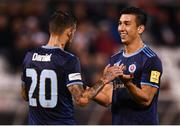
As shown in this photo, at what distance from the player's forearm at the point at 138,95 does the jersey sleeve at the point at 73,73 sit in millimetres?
512

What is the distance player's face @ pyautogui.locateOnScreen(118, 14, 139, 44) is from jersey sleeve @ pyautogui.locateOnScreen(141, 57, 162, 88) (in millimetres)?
334

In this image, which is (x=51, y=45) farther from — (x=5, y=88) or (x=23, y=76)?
(x=5, y=88)

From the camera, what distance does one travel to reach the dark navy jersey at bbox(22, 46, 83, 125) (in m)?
7.46

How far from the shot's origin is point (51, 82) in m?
7.49

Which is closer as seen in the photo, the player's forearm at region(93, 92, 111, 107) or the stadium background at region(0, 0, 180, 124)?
the player's forearm at region(93, 92, 111, 107)

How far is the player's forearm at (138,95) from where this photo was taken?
728cm

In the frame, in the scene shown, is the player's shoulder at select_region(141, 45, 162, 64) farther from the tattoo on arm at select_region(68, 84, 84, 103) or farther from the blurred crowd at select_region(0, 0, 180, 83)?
the blurred crowd at select_region(0, 0, 180, 83)

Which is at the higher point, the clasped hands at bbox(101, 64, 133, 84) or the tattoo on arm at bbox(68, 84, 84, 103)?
the clasped hands at bbox(101, 64, 133, 84)

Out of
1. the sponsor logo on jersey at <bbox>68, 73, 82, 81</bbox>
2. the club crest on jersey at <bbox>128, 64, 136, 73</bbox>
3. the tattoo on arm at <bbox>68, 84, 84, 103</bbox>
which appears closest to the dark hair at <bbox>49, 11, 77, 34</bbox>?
the sponsor logo on jersey at <bbox>68, 73, 82, 81</bbox>

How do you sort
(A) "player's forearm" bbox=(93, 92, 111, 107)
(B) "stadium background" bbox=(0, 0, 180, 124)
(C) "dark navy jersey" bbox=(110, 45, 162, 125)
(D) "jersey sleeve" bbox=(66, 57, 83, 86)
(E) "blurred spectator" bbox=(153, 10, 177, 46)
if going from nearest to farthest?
1. (D) "jersey sleeve" bbox=(66, 57, 83, 86)
2. (C) "dark navy jersey" bbox=(110, 45, 162, 125)
3. (A) "player's forearm" bbox=(93, 92, 111, 107)
4. (B) "stadium background" bbox=(0, 0, 180, 124)
5. (E) "blurred spectator" bbox=(153, 10, 177, 46)

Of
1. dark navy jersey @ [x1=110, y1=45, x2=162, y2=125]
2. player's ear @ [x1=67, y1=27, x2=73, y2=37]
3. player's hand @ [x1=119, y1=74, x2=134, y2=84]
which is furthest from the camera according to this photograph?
player's ear @ [x1=67, y1=27, x2=73, y2=37]

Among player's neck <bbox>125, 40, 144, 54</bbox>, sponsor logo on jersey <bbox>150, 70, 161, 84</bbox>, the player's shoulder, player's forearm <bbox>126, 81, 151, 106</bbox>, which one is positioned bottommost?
player's forearm <bbox>126, 81, 151, 106</bbox>

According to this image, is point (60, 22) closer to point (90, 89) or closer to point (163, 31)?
point (90, 89)

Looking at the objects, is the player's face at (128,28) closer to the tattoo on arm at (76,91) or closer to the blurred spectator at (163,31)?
the tattoo on arm at (76,91)
